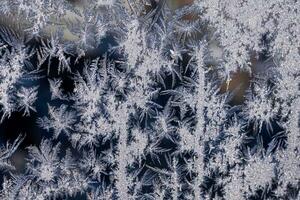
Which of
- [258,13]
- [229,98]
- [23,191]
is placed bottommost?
[23,191]

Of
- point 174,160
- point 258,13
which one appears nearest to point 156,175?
point 174,160

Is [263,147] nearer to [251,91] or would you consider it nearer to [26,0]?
[251,91]

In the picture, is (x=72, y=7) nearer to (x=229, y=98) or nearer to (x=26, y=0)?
(x=26, y=0)

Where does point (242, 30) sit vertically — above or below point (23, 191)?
above

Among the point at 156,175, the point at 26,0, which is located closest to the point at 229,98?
the point at 156,175

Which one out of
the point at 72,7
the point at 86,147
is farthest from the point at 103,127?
the point at 72,7

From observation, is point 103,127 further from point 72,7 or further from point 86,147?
point 72,7

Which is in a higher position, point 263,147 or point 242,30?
point 242,30
